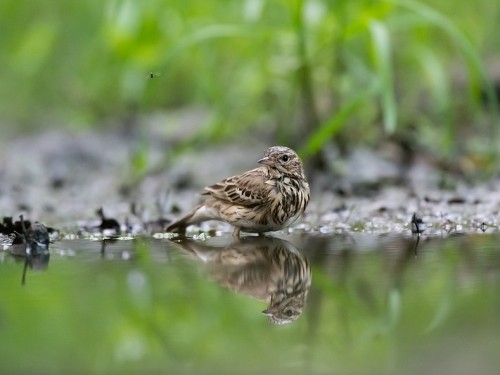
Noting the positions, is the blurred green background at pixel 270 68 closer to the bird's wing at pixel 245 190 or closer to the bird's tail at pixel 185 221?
the bird's wing at pixel 245 190

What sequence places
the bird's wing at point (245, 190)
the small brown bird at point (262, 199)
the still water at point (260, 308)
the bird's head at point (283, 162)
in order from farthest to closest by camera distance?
the bird's head at point (283, 162) < the bird's wing at point (245, 190) < the small brown bird at point (262, 199) < the still water at point (260, 308)

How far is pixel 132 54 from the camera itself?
9461mm

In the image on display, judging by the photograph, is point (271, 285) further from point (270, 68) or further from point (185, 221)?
point (270, 68)

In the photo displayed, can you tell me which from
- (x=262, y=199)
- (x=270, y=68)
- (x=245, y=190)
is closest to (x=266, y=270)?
(x=262, y=199)

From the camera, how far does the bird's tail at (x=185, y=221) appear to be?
6.21m

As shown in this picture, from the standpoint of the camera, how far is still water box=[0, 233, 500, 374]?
2.77m

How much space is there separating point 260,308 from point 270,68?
5473 mm

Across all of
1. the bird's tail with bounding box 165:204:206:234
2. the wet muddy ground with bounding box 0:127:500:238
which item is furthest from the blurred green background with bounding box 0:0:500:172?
the bird's tail with bounding box 165:204:206:234

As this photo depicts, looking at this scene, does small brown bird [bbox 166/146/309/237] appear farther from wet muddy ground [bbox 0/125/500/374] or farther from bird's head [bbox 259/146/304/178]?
wet muddy ground [bbox 0/125/500/374]

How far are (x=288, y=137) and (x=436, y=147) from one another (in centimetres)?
150

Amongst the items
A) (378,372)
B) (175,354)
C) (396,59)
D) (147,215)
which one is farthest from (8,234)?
(396,59)

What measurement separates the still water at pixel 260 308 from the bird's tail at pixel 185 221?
793 mm

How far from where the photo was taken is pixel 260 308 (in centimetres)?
356

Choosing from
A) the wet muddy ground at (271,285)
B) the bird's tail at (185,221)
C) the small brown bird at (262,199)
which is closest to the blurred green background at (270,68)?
the wet muddy ground at (271,285)
